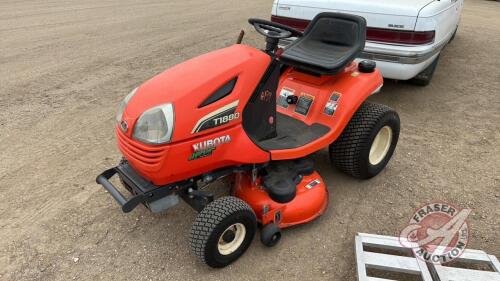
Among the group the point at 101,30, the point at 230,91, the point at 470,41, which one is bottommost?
the point at 470,41

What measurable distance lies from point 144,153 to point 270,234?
89 centimetres

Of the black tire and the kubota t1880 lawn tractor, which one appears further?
the black tire

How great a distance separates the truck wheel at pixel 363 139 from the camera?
9.41ft

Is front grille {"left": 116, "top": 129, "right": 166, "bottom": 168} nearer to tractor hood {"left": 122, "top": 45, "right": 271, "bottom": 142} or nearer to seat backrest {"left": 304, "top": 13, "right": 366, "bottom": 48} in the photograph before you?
tractor hood {"left": 122, "top": 45, "right": 271, "bottom": 142}

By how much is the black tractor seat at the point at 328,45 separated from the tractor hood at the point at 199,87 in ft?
1.69

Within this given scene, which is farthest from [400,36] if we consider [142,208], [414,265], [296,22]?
[142,208]

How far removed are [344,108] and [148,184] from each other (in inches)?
57.7

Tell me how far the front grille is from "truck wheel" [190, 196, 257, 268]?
0.40 metres

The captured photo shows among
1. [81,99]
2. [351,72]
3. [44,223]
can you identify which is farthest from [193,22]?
[44,223]

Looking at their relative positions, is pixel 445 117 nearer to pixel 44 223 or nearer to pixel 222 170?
pixel 222 170

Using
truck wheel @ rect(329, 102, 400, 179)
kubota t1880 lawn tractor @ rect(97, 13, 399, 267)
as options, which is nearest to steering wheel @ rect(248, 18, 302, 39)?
kubota t1880 lawn tractor @ rect(97, 13, 399, 267)

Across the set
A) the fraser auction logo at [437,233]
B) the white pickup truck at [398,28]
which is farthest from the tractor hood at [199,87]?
the white pickup truck at [398,28]

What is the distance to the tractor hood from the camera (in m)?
2.05

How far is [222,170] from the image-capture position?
7.74 feet
